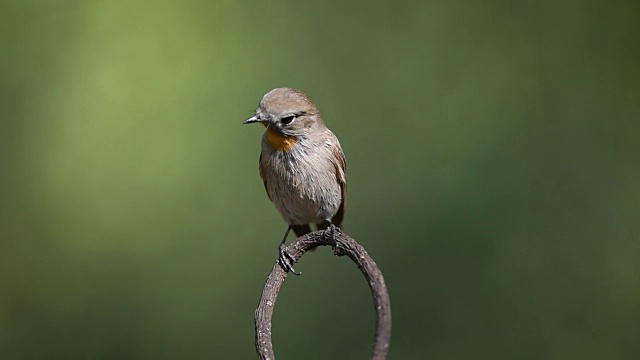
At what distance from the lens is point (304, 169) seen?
331cm

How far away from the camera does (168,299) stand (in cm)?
513

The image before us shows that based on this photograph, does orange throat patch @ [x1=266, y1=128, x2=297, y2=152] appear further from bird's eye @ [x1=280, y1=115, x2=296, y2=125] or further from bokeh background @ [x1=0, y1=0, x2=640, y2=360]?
bokeh background @ [x1=0, y1=0, x2=640, y2=360]

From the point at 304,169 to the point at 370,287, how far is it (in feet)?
5.48

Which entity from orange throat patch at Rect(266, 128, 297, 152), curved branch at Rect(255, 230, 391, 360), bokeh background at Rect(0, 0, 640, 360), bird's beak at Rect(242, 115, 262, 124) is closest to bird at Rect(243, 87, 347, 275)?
orange throat patch at Rect(266, 128, 297, 152)

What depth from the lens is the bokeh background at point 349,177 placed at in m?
5.05

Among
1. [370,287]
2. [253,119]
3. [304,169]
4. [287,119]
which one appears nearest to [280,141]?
[304,169]

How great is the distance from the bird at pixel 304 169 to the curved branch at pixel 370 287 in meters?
0.89

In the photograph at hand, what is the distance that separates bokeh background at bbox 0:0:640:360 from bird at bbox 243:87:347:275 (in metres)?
1.61

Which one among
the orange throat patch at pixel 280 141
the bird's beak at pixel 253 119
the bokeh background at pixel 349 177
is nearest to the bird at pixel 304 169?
the orange throat patch at pixel 280 141

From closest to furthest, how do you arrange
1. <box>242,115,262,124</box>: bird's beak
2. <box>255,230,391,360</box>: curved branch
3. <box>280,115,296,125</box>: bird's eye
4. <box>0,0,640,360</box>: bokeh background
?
<box>255,230,391,360</box>: curved branch, <box>242,115,262,124</box>: bird's beak, <box>280,115,296,125</box>: bird's eye, <box>0,0,640,360</box>: bokeh background

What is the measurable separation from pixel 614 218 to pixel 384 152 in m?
1.62

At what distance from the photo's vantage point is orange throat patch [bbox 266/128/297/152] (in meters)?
3.17

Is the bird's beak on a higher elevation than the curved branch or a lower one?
higher

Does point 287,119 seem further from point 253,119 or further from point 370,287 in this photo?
point 370,287
